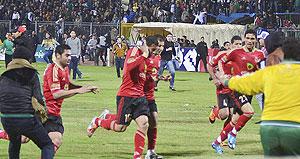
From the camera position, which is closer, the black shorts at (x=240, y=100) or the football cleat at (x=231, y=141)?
the football cleat at (x=231, y=141)

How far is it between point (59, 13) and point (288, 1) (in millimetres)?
18219

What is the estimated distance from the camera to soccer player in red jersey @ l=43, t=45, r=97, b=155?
13562 mm

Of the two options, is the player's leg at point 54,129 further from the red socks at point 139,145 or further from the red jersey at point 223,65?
the red jersey at point 223,65

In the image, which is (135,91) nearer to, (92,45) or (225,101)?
(225,101)

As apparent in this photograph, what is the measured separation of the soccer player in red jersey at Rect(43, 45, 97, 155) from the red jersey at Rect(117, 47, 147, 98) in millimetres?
1429

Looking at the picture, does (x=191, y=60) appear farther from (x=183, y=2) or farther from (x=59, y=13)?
(x=59, y=13)

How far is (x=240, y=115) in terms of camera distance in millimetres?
17359

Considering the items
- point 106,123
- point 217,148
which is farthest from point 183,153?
point 106,123

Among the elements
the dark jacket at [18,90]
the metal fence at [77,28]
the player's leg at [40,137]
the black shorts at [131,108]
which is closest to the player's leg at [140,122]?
the black shorts at [131,108]

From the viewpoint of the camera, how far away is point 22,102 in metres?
12.3

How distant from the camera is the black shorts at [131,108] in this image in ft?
49.6

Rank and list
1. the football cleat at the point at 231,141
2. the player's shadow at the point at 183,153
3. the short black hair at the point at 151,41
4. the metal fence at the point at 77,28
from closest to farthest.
A: the short black hair at the point at 151,41
the player's shadow at the point at 183,153
the football cleat at the point at 231,141
the metal fence at the point at 77,28

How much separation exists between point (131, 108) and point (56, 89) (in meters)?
2.00

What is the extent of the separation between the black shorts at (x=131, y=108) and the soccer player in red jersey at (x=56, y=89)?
4.80 feet
